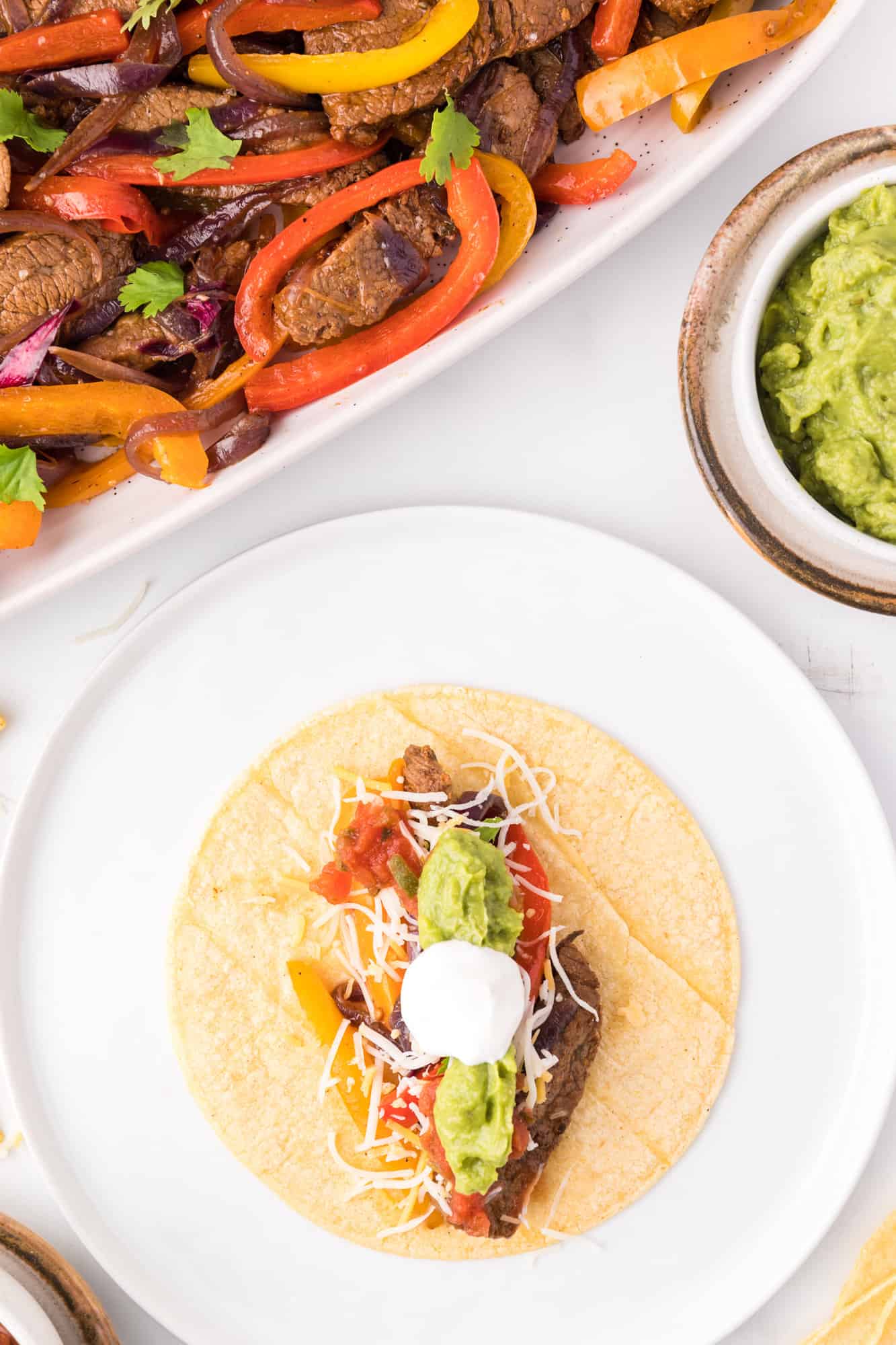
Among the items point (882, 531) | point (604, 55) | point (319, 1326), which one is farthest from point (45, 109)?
point (319, 1326)

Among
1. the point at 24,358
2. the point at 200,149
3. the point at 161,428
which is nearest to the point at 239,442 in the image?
the point at 161,428

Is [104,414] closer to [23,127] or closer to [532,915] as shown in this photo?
[23,127]

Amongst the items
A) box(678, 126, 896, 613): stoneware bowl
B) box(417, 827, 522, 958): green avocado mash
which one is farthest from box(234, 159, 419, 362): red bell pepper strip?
box(417, 827, 522, 958): green avocado mash

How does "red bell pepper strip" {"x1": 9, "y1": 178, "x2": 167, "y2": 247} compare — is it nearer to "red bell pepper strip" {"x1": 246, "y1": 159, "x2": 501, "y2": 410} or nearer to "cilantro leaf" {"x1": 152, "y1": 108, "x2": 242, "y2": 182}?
"cilantro leaf" {"x1": 152, "y1": 108, "x2": 242, "y2": 182}

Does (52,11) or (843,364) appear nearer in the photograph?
(843,364)

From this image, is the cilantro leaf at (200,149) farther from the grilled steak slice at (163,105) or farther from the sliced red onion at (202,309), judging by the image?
the sliced red onion at (202,309)

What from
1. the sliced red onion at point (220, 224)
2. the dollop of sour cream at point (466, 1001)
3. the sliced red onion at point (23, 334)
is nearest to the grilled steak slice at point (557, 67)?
the sliced red onion at point (220, 224)
